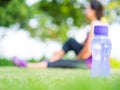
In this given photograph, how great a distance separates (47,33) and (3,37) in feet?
10.2

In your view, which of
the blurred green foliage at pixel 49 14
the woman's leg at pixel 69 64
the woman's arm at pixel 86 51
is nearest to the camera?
the woman's arm at pixel 86 51

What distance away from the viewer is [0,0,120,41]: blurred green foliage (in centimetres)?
1302

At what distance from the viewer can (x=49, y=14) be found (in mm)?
17625

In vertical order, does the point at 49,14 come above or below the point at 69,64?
above

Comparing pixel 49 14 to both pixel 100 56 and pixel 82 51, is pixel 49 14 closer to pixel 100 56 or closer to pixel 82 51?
pixel 82 51

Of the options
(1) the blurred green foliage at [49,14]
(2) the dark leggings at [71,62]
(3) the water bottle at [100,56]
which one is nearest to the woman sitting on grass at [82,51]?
(2) the dark leggings at [71,62]

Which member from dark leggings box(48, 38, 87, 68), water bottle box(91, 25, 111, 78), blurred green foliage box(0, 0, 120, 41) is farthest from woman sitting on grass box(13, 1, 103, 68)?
blurred green foliage box(0, 0, 120, 41)

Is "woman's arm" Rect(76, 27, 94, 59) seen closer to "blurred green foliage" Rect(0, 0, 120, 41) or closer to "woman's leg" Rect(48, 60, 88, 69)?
"woman's leg" Rect(48, 60, 88, 69)

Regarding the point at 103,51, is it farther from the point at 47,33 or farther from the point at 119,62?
the point at 47,33

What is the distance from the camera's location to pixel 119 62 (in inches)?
430

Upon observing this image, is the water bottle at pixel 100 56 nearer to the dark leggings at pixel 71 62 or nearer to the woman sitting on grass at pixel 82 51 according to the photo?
the woman sitting on grass at pixel 82 51

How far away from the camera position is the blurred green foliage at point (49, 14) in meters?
13.0

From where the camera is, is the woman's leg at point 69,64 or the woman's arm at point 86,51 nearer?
the woman's arm at point 86,51

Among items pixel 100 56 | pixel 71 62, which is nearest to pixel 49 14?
pixel 71 62
